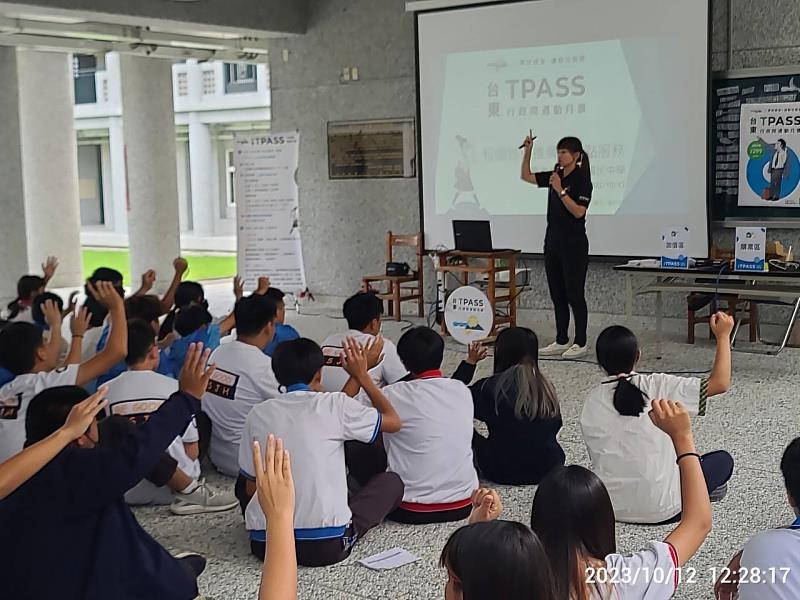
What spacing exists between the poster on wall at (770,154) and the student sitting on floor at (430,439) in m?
4.11

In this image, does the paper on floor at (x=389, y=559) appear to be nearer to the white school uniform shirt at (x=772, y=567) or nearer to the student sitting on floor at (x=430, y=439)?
the student sitting on floor at (x=430, y=439)

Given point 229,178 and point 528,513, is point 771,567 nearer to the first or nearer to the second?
point 528,513

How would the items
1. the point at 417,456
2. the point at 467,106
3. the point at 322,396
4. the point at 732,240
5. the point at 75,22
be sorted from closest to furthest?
the point at 322,396 → the point at 417,456 → the point at 732,240 → the point at 467,106 → the point at 75,22

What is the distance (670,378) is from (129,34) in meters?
7.15

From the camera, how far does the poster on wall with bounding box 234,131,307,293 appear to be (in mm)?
8898

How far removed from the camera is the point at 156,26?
8.53 metres

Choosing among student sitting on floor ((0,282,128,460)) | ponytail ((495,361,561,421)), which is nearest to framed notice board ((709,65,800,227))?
ponytail ((495,361,561,421))

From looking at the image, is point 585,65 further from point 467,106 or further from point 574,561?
point 574,561

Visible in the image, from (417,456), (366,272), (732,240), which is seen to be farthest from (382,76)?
(417,456)

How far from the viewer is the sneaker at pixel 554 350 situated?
6.71 meters

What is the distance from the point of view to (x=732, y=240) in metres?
7.10

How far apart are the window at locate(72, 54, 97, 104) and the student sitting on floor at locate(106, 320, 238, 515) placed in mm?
19364

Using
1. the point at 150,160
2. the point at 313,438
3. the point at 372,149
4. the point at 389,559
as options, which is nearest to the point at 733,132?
the point at 372,149

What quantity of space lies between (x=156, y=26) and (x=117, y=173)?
1419 cm
